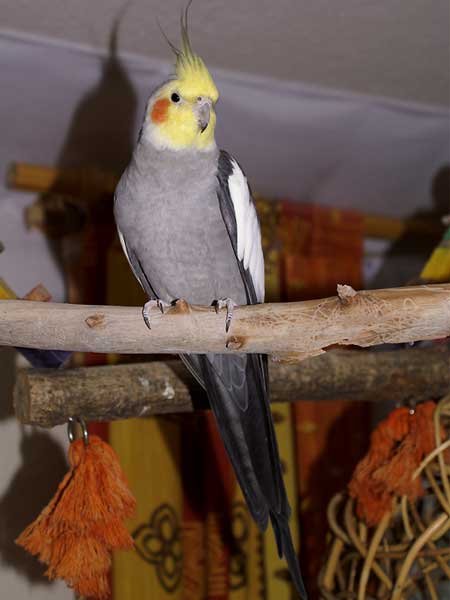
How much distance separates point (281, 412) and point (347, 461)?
26 centimetres

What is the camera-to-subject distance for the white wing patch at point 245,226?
1.24 meters

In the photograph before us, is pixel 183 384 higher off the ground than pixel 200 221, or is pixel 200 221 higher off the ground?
pixel 200 221

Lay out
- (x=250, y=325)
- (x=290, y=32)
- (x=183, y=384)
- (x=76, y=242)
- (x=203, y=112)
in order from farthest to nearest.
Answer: (x=76, y=242)
(x=290, y=32)
(x=183, y=384)
(x=203, y=112)
(x=250, y=325)

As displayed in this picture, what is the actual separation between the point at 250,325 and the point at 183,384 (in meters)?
0.40

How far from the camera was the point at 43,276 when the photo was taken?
7.21ft

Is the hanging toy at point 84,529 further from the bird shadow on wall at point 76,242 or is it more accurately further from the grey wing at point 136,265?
the grey wing at point 136,265

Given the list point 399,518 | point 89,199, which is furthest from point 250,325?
point 89,199

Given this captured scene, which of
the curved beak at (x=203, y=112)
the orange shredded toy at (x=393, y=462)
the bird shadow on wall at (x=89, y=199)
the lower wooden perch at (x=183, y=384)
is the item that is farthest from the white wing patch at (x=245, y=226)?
the bird shadow on wall at (x=89, y=199)

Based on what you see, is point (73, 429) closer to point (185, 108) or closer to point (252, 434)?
point (252, 434)

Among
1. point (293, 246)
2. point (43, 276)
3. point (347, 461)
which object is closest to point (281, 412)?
point (347, 461)

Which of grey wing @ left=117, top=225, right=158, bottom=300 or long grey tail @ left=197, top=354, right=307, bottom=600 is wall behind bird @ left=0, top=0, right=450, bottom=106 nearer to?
grey wing @ left=117, top=225, right=158, bottom=300

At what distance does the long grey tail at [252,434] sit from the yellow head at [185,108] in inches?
15.5

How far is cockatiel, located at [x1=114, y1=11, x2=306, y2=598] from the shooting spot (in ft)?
3.99

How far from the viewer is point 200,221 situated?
4.01 ft
